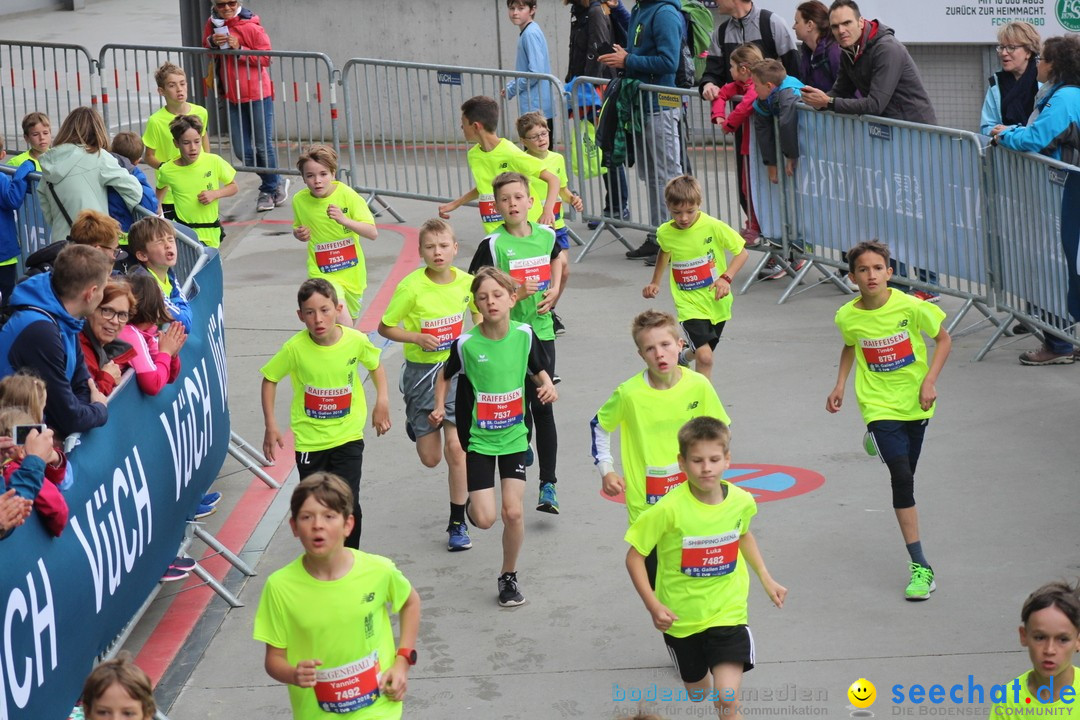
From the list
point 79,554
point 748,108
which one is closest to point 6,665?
point 79,554

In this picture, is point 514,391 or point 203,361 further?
point 203,361

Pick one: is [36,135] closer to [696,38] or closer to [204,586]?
[204,586]

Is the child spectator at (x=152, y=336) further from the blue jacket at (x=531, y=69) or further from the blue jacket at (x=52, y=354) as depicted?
the blue jacket at (x=531, y=69)

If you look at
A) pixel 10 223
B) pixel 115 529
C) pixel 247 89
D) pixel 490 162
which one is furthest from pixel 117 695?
pixel 247 89

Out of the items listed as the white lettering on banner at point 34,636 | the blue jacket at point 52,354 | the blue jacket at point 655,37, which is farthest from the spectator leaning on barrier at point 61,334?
the blue jacket at point 655,37

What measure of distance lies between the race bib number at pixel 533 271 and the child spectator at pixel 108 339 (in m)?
2.81

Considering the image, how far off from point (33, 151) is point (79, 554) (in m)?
6.95

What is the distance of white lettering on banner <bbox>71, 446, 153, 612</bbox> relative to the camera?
6.32m

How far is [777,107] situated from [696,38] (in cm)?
196

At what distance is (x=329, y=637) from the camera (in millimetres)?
5395

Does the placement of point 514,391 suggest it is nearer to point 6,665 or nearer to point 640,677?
point 640,677

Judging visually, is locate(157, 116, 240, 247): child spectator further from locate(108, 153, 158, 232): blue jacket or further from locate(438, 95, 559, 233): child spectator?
locate(438, 95, 559, 233): child spectator

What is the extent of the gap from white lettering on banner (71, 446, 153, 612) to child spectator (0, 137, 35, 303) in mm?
4643

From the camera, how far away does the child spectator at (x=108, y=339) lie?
7266mm
